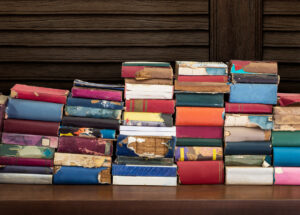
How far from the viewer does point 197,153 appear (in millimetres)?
1709

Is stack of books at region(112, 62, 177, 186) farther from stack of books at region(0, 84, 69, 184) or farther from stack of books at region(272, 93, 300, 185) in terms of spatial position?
stack of books at region(272, 93, 300, 185)

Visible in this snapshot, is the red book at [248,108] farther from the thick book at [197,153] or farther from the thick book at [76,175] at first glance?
the thick book at [76,175]

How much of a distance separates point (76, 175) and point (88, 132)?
22cm

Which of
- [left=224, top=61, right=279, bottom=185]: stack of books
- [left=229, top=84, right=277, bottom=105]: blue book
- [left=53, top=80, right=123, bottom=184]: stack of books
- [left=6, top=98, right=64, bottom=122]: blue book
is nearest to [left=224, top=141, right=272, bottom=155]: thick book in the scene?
[left=224, top=61, right=279, bottom=185]: stack of books

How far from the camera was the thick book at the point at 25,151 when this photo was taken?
5.37ft

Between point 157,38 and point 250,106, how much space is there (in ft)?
2.65

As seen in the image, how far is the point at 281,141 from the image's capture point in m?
1.72

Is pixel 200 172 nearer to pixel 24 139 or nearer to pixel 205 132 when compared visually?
pixel 205 132

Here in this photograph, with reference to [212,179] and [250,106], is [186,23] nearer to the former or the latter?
[250,106]

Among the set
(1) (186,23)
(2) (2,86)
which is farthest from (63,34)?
(1) (186,23)

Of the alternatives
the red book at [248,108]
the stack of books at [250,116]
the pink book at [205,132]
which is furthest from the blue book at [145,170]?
the red book at [248,108]

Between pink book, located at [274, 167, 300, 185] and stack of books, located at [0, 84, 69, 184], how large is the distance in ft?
3.79

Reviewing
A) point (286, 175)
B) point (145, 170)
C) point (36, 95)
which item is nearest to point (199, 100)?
point (145, 170)

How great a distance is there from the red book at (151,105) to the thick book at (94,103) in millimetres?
54
